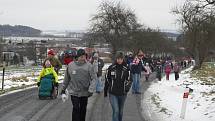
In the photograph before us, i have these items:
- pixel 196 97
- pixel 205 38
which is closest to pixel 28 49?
pixel 205 38

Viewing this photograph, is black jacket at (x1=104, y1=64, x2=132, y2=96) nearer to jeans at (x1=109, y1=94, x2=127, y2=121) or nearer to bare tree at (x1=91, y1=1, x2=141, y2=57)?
jeans at (x1=109, y1=94, x2=127, y2=121)

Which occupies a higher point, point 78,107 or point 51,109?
point 78,107

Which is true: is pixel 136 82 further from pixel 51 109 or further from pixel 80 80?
pixel 80 80

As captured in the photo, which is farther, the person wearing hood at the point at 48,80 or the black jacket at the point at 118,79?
the person wearing hood at the point at 48,80

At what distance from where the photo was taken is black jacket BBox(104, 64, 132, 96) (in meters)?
9.55

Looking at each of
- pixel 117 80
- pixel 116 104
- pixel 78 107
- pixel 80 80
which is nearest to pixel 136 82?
pixel 116 104

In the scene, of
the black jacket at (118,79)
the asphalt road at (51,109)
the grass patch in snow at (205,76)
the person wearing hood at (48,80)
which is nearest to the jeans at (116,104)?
the black jacket at (118,79)

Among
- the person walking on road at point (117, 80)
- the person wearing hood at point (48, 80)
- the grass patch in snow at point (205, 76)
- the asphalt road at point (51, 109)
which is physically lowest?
the grass patch in snow at point (205, 76)

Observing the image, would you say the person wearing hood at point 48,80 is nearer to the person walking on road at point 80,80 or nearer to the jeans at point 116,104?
the jeans at point 116,104

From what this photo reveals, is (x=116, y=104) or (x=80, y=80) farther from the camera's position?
(x=116, y=104)

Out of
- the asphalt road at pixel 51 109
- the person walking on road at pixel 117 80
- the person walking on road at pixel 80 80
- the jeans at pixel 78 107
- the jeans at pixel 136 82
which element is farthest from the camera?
the jeans at pixel 136 82

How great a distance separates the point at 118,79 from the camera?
9.56m

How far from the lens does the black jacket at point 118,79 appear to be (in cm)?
955

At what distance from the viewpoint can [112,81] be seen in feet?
31.5
